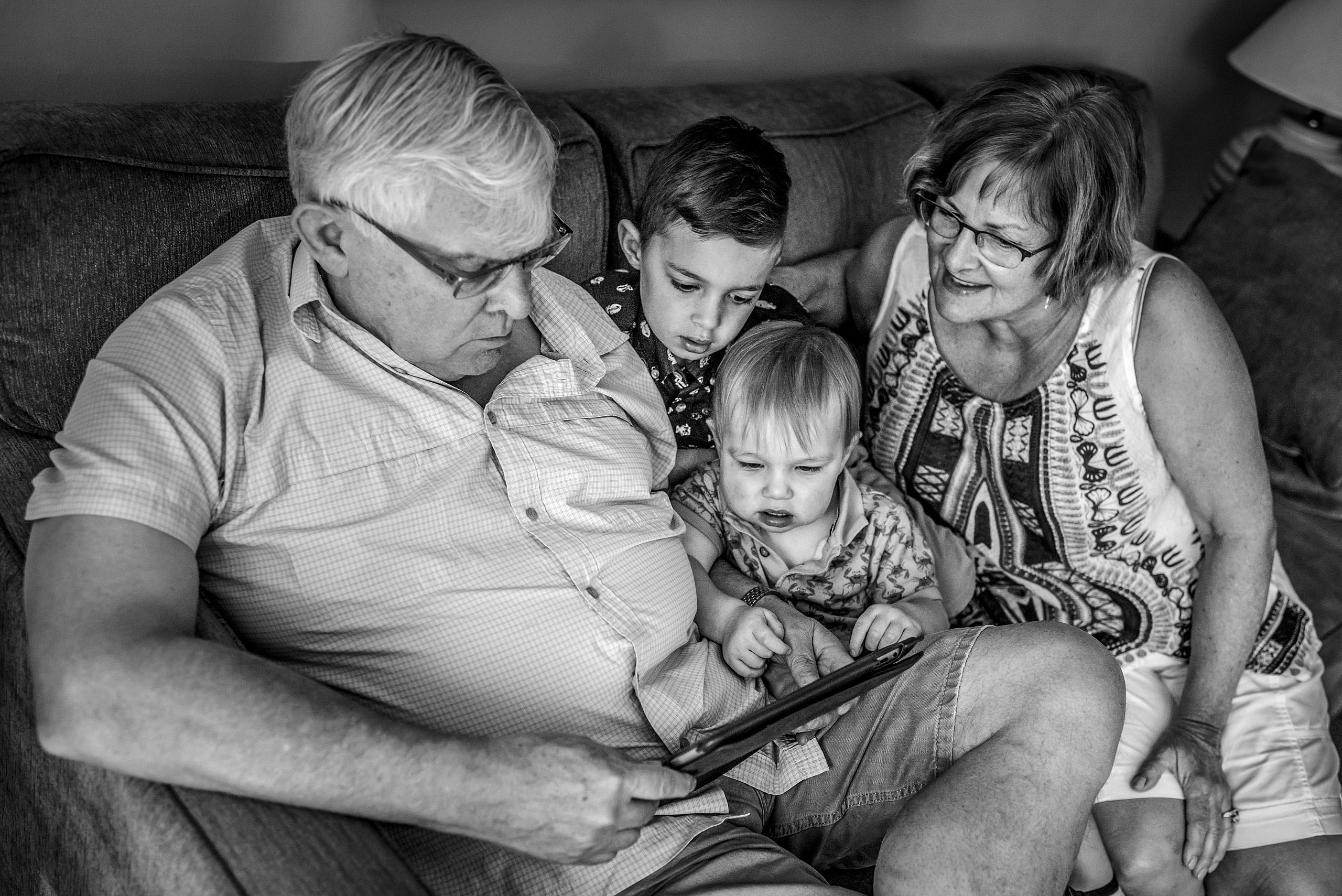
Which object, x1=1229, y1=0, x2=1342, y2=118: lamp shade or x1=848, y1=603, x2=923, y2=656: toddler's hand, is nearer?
x1=848, y1=603, x2=923, y2=656: toddler's hand

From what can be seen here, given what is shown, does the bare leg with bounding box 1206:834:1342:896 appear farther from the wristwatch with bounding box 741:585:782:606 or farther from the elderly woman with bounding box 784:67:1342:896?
the wristwatch with bounding box 741:585:782:606

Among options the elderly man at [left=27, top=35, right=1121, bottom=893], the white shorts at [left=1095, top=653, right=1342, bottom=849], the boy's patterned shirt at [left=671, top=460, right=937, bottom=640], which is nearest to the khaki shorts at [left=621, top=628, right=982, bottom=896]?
the elderly man at [left=27, top=35, right=1121, bottom=893]

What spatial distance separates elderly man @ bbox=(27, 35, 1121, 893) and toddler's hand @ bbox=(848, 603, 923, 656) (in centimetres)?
9

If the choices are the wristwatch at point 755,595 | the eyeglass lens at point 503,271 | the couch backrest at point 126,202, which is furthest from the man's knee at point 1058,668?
the couch backrest at point 126,202

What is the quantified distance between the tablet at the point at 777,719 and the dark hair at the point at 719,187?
2.32 ft

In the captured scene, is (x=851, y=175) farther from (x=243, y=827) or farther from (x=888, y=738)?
(x=243, y=827)

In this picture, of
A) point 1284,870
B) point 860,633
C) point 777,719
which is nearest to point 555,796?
point 777,719

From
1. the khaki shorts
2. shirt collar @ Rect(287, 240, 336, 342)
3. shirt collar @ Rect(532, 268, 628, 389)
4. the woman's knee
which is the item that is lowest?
the woman's knee

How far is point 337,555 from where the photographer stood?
4.34 ft

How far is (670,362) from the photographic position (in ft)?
6.16

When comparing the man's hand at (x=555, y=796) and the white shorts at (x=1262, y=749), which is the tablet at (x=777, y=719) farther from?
the white shorts at (x=1262, y=749)

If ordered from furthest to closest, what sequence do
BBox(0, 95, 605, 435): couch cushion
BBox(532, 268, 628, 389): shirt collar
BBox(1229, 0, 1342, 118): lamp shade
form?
1. BBox(1229, 0, 1342, 118): lamp shade
2. BBox(532, 268, 628, 389): shirt collar
3. BBox(0, 95, 605, 435): couch cushion

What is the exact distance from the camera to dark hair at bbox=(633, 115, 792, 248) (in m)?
1.71

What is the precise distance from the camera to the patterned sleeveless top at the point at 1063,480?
1759 mm
